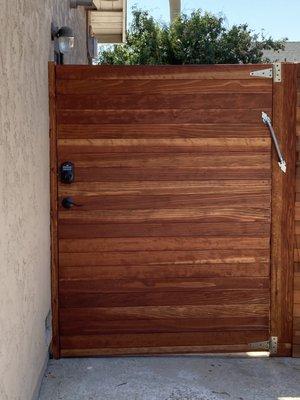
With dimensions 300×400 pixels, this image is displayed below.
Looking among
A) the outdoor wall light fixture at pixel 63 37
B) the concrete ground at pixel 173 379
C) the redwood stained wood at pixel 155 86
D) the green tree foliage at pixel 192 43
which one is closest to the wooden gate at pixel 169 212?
the redwood stained wood at pixel 155 86

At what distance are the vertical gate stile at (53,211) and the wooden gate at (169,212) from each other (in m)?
0.01

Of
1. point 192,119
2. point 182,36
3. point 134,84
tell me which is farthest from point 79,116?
point 182,36

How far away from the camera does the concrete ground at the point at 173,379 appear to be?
3.90 metres

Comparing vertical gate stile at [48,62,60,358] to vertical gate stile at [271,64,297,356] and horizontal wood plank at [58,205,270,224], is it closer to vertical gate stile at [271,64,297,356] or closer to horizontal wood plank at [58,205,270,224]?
horizontal wood plank at [58,205,270,224]

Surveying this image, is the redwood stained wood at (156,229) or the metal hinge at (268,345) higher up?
the redwood stained wood at (156,229)

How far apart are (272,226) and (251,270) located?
373 mm

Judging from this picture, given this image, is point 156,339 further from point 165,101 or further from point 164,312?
point 165,101

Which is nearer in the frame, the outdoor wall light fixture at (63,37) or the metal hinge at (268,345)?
the metal hinge at (268,345)

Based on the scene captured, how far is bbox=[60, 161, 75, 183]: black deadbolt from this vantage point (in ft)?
14.6

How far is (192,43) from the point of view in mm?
20656

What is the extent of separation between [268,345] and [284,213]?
1.03 m

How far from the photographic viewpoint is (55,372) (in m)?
4.30

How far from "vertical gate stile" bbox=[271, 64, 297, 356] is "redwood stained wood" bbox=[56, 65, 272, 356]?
0.06 m

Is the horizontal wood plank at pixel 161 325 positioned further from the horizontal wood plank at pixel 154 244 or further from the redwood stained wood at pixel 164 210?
the horizontal wood plank at pixel 154 244
